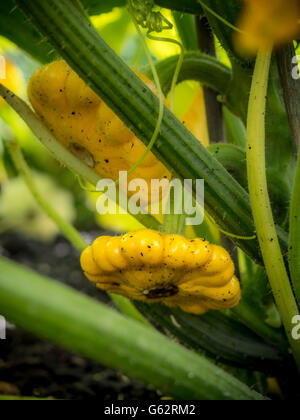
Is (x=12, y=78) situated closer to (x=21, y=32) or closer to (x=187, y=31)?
(x=21, y=32)

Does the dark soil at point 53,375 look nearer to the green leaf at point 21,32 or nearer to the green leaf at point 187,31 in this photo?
the green leaf at point 21,32

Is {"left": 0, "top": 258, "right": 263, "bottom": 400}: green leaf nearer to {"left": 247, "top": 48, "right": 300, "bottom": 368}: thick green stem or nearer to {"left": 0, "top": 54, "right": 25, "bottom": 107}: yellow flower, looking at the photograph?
{"left": 247, "top": 48, "right": 300, "bottom": 368}: thick green stem

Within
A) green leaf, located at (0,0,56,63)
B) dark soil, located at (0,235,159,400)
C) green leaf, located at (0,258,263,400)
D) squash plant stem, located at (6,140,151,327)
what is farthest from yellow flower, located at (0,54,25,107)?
green leaf, located at (0,258,263,400)

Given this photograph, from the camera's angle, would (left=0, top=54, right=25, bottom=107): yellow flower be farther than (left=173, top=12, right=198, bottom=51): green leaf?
Yes

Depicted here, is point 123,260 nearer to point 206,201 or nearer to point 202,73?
point 206,201

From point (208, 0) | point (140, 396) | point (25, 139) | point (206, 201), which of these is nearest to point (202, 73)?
point (208, 0)

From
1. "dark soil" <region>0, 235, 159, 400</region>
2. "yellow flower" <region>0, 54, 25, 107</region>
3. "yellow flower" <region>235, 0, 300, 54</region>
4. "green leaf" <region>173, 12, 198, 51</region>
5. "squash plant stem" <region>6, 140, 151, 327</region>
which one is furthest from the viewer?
"yellow flower" <region>0, 54, 25, 107</region>
